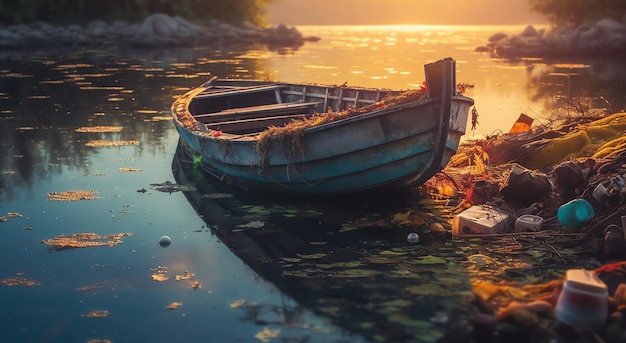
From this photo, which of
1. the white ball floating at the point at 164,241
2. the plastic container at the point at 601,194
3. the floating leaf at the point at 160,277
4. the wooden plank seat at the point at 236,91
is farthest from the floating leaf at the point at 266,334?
the wooden plank seat at the point at 236,91

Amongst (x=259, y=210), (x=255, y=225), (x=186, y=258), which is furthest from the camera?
(x=259, y=210)

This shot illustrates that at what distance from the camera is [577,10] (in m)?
53.2

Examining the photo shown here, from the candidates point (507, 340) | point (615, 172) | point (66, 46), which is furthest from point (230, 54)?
point (507, 340)

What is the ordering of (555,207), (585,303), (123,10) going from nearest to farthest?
1. (585,303)
2. (555,207)
3. (123,10)

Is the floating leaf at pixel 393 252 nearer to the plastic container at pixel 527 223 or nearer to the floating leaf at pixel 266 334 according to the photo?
the plastic container at pixel 527 223

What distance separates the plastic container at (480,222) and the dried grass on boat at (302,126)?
1580 mm

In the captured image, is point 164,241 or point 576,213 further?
point 164,241

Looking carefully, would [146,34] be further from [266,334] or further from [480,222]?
[266,334]

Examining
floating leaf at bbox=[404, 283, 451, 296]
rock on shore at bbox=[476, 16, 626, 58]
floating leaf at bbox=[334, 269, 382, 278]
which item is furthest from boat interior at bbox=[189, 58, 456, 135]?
rock on shore at bbox=[476, 16, 626, 58]

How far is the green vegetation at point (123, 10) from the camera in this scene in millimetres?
50438

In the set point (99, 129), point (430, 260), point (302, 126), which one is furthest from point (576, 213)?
point (99, 129)

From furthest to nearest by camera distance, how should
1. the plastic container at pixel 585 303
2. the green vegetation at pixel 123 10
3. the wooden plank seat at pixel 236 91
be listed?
the green vegetation at pixel 123 10 < the wooden plank seat at pixel 236 91 < the plastic container at pixel 585 303

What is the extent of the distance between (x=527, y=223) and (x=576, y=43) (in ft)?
134

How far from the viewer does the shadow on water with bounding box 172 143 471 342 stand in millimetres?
5793
